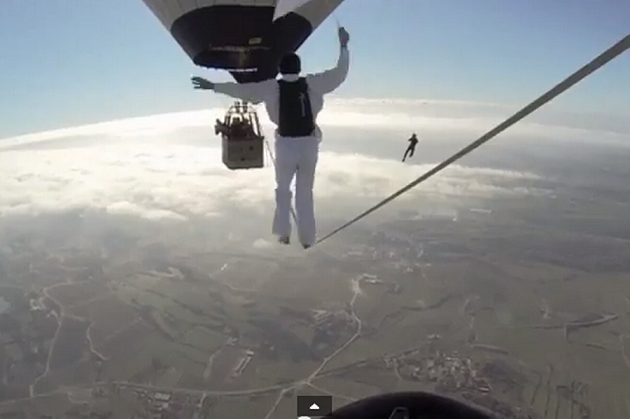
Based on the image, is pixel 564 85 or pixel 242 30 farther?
pixel 242 30

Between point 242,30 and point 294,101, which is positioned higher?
point 242,30

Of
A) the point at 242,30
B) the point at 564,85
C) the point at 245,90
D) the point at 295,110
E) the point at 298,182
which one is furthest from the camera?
the point at 242,30

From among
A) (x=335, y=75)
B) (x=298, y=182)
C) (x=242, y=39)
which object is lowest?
(x=298, y=182)

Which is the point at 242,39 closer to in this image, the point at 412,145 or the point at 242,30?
the point at 242,30

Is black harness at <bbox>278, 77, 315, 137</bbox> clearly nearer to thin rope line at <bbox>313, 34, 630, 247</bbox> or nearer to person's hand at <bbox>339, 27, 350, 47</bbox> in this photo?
Answer: person's hand at <bbox>339, 27, 350, 47</bbox>

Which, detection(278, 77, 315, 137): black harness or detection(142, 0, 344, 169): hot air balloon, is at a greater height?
detection(142, 0, 344, 169): hot air balloon

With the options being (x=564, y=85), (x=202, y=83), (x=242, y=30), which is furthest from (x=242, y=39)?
(x=564, y=85)

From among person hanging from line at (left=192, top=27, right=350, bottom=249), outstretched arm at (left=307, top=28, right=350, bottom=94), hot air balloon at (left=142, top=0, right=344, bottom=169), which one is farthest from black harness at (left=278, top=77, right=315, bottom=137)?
hot air balloon at (left=142, top=0, right=344, bottom=169)
